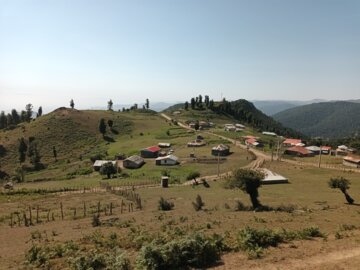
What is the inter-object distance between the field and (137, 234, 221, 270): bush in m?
0.17

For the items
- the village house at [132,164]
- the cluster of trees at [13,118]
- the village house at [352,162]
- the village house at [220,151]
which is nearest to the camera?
the village house at [352,162]

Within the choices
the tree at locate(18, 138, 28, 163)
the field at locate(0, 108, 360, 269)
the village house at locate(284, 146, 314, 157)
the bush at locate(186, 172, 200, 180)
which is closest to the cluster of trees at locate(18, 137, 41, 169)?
the tree at locate(18, 138, 28, 163)

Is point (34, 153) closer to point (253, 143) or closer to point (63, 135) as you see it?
point (63, 135)

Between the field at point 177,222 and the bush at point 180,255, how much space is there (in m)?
0.17

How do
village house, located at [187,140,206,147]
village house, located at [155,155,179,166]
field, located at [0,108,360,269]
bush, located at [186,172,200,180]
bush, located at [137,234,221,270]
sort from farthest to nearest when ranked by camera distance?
1. village house, located at [187,140,206,147]
2. village house, located at [155,155,179,166]
3. bush, located at [186,172,200,180]
4. field, located at [0,108,360,269]
5. bush, located at [137,234,221,270]

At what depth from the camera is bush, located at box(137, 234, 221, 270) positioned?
1811cm

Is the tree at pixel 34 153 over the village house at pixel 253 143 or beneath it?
beneath

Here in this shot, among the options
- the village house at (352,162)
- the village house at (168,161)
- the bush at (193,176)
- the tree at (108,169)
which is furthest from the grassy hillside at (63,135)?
the village house at (352,162)

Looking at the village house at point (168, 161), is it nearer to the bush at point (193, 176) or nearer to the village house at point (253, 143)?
the bush at point (193, 176)

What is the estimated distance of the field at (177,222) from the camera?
65.3ft

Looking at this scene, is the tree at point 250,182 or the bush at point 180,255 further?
the tree at point 250,182

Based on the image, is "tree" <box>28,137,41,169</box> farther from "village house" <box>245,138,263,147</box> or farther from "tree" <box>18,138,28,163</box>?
"village house" <box>245,138,263,147</box>

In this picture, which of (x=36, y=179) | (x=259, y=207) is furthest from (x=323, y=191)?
(x=36, y=179)

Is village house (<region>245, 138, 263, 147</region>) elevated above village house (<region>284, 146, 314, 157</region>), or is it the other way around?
village house (<region>245, 138, 263, 147</region>)
